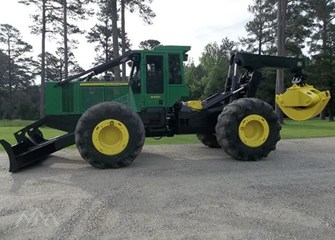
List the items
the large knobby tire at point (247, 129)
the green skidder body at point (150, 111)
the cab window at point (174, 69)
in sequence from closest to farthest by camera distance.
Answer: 1. the green skidder body at point (150, 111)
2. the large knobby tire at point (247, 129)
3. the cab window at point (174, 69)

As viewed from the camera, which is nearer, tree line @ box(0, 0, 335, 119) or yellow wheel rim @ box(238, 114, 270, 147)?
yellow wheel rim @ box(238, 114, 270, 147)

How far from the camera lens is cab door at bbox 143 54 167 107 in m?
9.79

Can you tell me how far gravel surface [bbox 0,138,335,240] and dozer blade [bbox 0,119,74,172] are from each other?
0.24 m

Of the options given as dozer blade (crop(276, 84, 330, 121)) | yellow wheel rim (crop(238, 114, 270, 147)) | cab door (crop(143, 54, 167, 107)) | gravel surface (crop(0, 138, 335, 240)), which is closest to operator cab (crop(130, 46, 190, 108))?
cab door (crop(143, 54, 167, 107))

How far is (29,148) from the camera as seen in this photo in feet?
30.7

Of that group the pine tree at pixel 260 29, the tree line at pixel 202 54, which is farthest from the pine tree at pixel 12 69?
the pine tree at pixel 260 29

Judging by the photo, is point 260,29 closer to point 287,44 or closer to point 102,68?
point 287,44

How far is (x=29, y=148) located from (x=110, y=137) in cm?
217

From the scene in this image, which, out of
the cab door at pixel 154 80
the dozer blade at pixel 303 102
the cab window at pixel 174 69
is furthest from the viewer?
the dozer blade at pixel 303 102

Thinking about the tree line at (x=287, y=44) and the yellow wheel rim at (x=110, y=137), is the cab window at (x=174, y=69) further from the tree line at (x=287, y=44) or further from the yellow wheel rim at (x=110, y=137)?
the tree line at (x=287, y=44)

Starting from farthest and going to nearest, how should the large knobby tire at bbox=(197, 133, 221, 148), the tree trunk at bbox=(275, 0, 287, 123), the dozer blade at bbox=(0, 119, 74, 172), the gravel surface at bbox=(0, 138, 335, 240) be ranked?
the tree trunk at bbox=(275, 0, 287, 123), the large knobby tire at bbox=(197, 133, 221, 148), the dozer blade at bbox=(0, 119, 74, 172), the gravel surface at bbox=(0, 138, 335, 240)

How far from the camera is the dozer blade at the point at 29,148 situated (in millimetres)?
8398

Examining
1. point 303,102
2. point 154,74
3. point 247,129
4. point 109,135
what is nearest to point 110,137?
point 109,135

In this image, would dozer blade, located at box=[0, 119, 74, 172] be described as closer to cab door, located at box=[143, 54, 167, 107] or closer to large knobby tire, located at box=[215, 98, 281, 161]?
cab door, located at box=[143, 54, 167, 107]
